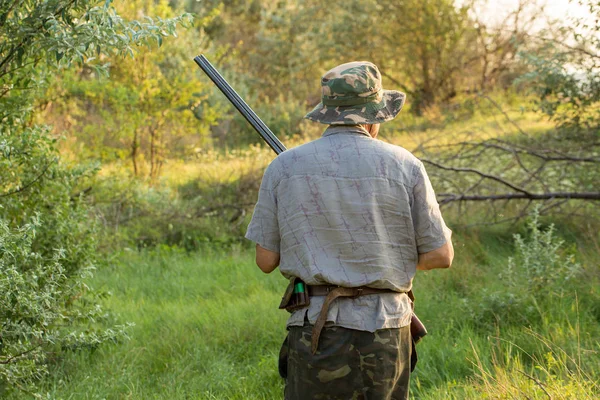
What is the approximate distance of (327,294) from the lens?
8.88ft

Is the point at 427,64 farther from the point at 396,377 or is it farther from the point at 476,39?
the point at 396,377

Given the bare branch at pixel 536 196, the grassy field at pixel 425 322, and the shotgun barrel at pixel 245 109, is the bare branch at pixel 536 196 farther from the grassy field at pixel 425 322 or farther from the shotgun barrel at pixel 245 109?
the shotgun barrel at pixel 245 109

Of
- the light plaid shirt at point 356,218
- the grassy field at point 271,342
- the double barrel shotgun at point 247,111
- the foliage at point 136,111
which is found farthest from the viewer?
the foliage at point 136,111

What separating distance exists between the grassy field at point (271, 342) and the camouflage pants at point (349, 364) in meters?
0.90

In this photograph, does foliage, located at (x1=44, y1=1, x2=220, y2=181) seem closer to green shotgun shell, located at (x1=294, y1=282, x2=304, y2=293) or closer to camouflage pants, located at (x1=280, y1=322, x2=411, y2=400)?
green shotgun shell, located at (x1=294, y1=282, x2=304, y2=293)

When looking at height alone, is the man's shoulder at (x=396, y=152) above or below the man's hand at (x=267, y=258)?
above

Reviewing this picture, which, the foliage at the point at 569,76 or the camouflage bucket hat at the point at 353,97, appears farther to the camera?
the foliage at the point at 569,76

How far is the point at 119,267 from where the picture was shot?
827 centimetres

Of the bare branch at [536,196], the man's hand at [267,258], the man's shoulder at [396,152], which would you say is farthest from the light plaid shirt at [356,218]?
the bare branch at [536,196]

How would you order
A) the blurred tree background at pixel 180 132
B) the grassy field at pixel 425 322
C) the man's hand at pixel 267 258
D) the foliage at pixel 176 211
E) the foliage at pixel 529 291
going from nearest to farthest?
the man's hand at pixel 267 258 < the blurred tree background at pixel 180 132 < the grassy field at pixel 425 322 < the foliage at pixel 529 291 < the foliage at pixel 176 211

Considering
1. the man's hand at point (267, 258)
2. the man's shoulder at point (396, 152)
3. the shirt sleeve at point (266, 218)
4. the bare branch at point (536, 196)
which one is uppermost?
the man's shoulder at point (396, 152)

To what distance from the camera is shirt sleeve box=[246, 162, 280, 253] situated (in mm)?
2791

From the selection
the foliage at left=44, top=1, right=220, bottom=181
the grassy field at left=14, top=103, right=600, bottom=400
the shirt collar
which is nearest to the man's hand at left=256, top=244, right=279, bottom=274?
the shirt collar

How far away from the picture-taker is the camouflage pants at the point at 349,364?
2701 mm
